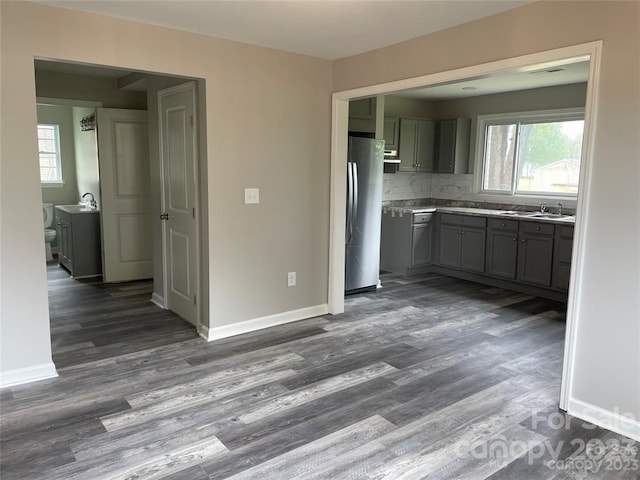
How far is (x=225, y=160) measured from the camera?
146 inches

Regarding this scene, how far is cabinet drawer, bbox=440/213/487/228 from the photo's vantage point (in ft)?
18.7

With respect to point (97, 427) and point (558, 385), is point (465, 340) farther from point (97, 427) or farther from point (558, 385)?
point (97, 427)

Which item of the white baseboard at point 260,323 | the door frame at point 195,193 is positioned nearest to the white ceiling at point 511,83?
the door frame at point 195,193

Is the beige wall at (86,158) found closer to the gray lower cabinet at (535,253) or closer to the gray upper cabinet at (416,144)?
the gray upper cabinet at (416,144)

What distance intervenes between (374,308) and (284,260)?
1.13 meters

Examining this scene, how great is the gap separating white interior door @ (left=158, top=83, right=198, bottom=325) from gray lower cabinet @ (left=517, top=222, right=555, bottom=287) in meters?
3.51

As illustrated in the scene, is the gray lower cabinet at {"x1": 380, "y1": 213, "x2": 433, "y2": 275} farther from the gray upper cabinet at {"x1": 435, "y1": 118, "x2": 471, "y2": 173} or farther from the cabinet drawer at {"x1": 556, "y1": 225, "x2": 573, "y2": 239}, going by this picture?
the cabinet drawer at {"x1": 556, "y1": 225, "x2": 573, "y2": 239}

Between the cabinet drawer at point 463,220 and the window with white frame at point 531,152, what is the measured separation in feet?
2.59

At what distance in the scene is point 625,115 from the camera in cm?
238

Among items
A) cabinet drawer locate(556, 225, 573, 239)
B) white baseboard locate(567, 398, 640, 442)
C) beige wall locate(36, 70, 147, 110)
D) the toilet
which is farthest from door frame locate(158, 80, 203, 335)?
cabinet drawer locate(556, 225, 573, 239)

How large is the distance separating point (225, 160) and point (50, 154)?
485cm

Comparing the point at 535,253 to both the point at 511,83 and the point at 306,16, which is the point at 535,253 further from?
the point at 306,16


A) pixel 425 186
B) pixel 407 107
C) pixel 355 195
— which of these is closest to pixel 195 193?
pixel 355 195

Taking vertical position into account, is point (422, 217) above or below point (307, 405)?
above
